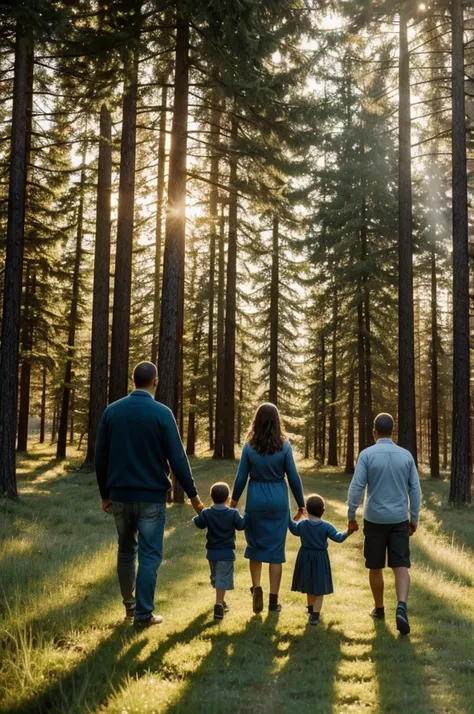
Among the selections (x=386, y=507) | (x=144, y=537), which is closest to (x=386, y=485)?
(x=386, y=507)

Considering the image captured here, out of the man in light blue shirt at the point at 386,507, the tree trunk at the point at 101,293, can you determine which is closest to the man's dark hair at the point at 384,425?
the man in light blue shirt at the point at 386,507

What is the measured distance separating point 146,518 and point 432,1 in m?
17.6

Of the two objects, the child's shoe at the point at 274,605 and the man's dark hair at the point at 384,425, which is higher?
the man's dark hair at the point at 384,425

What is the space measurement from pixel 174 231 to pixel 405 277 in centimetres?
749

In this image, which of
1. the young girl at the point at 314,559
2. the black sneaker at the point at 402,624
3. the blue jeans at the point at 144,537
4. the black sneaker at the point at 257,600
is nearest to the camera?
the blue jeans at the point at 144,537

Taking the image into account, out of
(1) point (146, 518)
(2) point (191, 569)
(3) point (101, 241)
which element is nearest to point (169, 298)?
(2) point (191, 569)

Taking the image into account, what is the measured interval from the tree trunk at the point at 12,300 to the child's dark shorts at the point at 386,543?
958cm

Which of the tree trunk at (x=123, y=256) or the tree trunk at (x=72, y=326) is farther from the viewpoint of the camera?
the tree trunk at (x=72, y=326)

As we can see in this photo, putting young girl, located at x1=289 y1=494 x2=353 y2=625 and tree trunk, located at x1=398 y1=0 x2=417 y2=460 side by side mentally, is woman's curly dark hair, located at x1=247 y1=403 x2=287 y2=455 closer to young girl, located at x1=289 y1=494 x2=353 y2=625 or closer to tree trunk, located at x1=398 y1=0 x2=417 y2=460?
young girl, located at x1=289 y1=494 x2=353 y2=625

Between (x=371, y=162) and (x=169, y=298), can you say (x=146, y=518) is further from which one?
(x=371, y=162)

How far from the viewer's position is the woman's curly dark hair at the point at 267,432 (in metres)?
6.83

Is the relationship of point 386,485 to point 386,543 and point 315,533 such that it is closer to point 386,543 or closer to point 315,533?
point 386,543

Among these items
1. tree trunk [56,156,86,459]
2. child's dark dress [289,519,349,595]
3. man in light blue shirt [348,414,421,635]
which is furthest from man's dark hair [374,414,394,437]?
tree trunk [56,156,86,459]

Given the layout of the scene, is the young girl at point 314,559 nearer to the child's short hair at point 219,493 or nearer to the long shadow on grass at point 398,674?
the long shadow on grass at point 398,674
